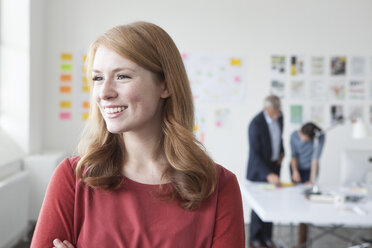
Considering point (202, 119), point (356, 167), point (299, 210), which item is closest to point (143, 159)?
point (299, 210)

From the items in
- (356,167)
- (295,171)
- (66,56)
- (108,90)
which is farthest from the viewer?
(66,56)

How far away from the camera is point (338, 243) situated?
457 centimetres

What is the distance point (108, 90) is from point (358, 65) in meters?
4.90

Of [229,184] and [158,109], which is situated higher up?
[158,109]

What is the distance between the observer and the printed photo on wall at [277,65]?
5250 millimetres

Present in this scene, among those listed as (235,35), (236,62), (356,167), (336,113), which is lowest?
(356,167)

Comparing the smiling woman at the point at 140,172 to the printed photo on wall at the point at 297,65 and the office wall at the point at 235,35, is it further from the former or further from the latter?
the printed photo on wall at the point at 297,65

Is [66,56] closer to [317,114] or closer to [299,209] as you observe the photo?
[317,114]

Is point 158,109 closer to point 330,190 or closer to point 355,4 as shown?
point 330,190

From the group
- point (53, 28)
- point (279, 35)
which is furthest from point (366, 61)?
point (53, 28)

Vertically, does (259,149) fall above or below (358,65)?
below

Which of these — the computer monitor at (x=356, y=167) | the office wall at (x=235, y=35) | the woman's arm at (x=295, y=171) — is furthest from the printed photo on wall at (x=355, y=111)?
the computer monitor at (x=356, y=167)

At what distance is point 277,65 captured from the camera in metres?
5.26

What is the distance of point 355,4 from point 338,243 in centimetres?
293
